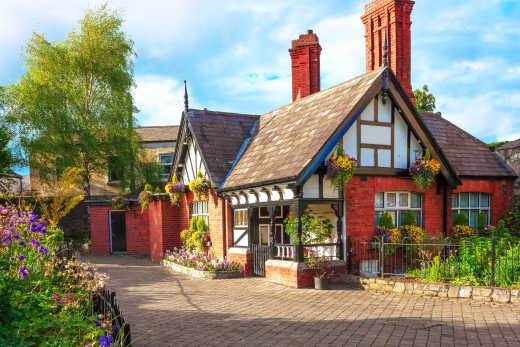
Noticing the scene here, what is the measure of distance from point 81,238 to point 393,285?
22238 millimetres

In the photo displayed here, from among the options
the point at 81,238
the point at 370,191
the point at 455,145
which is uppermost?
the point at 455,145

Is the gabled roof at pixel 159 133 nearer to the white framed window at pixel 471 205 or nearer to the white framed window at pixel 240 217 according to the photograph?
the white framed window at pixel 240 217

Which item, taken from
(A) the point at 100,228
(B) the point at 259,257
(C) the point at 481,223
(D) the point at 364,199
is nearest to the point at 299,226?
(D) the point at 364,199

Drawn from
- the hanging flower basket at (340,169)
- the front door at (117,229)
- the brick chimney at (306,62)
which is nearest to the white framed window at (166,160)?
the front door at (117,229)

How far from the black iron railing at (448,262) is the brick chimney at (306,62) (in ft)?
34.0

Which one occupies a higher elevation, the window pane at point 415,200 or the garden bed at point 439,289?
the window pane at point 415,200

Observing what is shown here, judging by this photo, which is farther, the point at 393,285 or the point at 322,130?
the point at 322,130

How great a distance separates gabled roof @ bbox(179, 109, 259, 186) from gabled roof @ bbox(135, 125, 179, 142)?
12.7m

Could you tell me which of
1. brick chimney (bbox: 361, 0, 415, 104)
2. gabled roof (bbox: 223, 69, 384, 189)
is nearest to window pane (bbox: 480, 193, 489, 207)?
brick chimney (bbox: 361, 0, 415, 104)

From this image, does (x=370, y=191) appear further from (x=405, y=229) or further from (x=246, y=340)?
(x=246, y=340)

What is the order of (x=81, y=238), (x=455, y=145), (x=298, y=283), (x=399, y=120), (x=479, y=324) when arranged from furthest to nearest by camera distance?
(x=81, y=238), (x=455, y=145), (x=399, y=120), (x=298, y=283), (x=479, y=324)

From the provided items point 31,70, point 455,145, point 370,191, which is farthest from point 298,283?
point 31,70

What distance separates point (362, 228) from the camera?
1230cm

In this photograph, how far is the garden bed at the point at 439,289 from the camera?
8.63m
